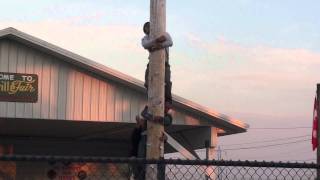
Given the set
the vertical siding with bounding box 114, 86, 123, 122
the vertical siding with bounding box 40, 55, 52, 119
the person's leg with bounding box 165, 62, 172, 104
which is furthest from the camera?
the vertical siding with bounding box 114, 86, 123, 122

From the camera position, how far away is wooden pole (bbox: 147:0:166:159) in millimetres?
5762

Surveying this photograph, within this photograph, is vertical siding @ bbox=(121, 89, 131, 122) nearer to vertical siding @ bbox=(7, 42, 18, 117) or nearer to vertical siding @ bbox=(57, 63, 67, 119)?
vertical siding @ bbox=(57, 63, 67, 119)

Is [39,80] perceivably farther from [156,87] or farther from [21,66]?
[156,87]

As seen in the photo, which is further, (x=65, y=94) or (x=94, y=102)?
(x=94, y=102)

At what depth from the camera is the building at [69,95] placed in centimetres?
1546

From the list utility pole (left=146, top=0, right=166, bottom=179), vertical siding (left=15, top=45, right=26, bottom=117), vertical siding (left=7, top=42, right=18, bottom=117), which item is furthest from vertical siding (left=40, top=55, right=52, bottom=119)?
utility pole (left=146, top=0, right=166, bottom=179)

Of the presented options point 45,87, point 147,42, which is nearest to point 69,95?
point 45,87

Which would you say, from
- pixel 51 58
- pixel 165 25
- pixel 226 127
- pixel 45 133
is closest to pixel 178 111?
pixel 226 127

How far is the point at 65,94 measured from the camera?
15844 mm

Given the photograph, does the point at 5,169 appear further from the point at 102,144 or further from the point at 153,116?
the point at 153,116

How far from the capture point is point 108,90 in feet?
53.3

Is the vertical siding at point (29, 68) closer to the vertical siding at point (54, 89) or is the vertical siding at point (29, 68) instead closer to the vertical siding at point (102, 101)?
the vertical siding at point (54, 89)

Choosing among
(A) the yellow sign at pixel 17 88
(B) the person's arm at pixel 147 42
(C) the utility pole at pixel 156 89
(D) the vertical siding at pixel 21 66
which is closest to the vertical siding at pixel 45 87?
(A) the yellow sign at pixel 17 88

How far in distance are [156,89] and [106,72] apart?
393 inches
